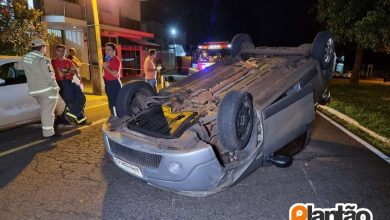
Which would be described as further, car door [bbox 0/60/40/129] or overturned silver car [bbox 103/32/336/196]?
car door [bbox 0/60/40/129]

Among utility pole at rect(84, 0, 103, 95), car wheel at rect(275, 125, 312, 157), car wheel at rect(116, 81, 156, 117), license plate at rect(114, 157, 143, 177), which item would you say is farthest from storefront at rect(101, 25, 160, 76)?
license plate at rect(114, 157, 143, 177)

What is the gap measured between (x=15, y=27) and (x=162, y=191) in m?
8.11

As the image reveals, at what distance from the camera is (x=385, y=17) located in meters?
10.1

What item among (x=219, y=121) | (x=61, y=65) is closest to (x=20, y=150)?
(x=61, y=65)

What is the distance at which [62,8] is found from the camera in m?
16.4

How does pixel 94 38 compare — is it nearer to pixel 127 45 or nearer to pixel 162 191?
pixel 162 191

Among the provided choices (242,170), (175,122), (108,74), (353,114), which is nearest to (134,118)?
(175,122)

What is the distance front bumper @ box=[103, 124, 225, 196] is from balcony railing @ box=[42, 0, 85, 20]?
14.2 metres

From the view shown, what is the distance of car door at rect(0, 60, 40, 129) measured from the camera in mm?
5864

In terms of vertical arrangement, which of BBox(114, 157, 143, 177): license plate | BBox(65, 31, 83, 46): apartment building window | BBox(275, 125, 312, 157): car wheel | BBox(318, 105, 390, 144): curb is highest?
BBox(65, 31, 83, 46): apartment building window

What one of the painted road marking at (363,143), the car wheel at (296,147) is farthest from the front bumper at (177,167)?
the painted road marking at (363,143)

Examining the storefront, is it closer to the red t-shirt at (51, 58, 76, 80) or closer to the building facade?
→ the building facade

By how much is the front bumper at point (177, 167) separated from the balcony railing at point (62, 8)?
14199 millimetres

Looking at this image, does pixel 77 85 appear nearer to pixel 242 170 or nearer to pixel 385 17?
pixel 242 170
